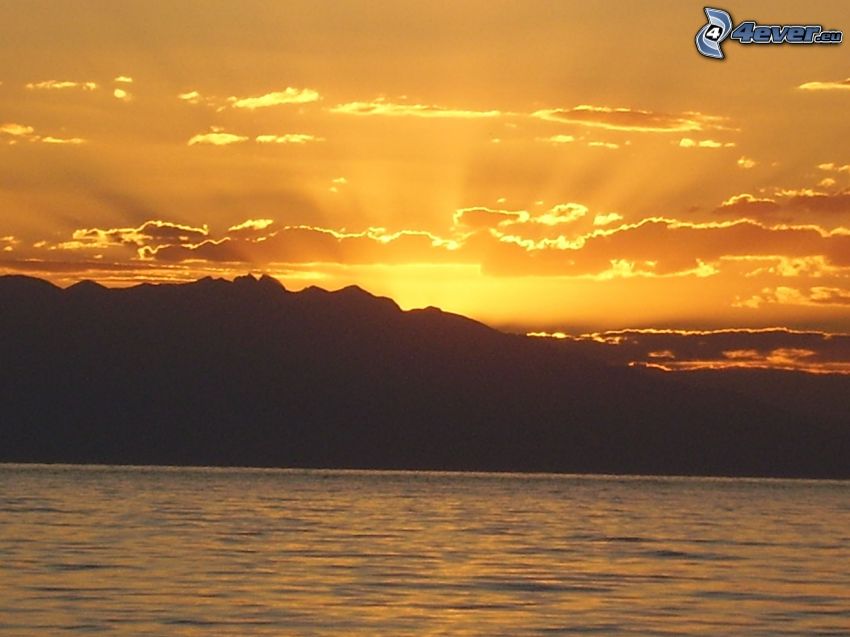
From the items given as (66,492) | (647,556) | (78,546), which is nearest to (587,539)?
(647,556)

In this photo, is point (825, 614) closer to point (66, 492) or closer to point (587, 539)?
point (587, 539)

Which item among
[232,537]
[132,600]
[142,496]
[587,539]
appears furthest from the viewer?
[142,496]

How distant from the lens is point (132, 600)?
42.0m

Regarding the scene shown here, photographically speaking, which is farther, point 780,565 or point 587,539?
point 587,539

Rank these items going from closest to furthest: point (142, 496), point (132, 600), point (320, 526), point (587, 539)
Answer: point (132, 600) → point (587, 539) → point (320, 526) → point (142, 496)

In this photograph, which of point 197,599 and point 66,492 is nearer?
point 197,599

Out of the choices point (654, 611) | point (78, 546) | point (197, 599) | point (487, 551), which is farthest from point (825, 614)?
point (78, 546)

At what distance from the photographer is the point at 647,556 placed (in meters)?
61.5

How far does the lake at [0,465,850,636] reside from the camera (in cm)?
3947

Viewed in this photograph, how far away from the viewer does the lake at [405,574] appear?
39.5 meters

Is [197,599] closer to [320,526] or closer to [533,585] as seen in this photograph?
[533,585]

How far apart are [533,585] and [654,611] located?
6.60 meters

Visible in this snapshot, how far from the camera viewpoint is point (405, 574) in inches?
1997

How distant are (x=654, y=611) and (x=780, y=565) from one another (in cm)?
1657
